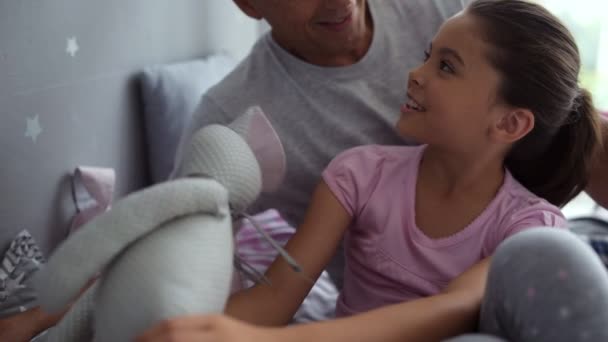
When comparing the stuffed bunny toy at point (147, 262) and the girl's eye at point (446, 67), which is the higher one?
the girl's eye at point (446, 67)

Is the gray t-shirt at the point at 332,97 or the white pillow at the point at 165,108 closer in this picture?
the gray t-shirt at the point at 332,97

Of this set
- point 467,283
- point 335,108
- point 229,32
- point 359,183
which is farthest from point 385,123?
point 229,32

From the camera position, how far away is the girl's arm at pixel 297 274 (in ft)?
2.64

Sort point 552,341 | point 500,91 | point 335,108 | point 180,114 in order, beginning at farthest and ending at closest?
point 180,114, point 335,108, point 500,91, point 552,341

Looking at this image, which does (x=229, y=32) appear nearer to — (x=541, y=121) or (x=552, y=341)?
(x=541, y=121)

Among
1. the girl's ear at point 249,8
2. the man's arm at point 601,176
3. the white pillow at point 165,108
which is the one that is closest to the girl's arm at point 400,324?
the man's arm at point 601,176

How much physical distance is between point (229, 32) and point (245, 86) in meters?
0.87

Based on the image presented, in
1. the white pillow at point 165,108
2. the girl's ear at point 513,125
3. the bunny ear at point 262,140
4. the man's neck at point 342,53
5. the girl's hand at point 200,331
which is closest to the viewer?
the girl's hand at point 200,331

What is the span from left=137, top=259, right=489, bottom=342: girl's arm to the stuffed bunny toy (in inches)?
2.1

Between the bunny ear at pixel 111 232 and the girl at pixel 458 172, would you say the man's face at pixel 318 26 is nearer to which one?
the girl at pixel 458 172

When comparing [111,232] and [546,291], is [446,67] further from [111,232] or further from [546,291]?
[111,232]

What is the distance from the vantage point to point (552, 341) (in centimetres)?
57

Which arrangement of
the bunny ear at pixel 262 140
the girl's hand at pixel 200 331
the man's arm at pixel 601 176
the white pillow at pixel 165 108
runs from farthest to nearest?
the white pillow at pixel 165 108, the man's arm at pixel 601 176, the bunny ear at pixel 262 140, the girl's hand at pixel 200 331

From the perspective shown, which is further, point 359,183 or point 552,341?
point 359,183
